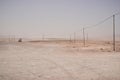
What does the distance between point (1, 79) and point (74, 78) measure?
3247mm

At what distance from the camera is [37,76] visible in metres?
8.49

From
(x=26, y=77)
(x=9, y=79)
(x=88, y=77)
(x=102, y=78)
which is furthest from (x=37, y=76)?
(x=102, y=78)

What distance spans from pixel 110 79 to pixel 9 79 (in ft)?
14.6

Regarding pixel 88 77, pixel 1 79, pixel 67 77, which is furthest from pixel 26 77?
pixel 88 77

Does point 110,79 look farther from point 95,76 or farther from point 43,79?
point 43,79

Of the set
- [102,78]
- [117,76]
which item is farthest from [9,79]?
[117,76]

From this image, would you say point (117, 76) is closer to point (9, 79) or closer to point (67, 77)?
point (67, 77)

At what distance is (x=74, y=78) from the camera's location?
8078mm

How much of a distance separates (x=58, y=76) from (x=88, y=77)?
139cm

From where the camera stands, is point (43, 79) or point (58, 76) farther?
point (58, 76)

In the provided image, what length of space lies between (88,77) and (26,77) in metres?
2.86

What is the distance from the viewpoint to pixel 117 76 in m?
8.43

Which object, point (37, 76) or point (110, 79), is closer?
point (110, 79)

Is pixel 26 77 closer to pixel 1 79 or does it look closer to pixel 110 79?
pixel 1 79
